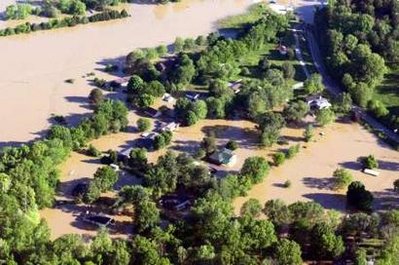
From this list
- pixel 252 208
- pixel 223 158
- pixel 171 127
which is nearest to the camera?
pixel 252 208

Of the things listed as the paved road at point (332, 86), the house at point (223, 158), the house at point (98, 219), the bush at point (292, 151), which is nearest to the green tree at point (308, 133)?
the bush at point (292, 151)

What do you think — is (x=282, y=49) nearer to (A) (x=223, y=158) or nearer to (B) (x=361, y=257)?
(A) (x=223, y=158)

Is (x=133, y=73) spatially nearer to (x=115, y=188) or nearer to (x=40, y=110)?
(x=40, y=110)

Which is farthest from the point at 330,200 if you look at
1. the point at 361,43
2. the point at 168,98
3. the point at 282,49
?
the point at 361,43

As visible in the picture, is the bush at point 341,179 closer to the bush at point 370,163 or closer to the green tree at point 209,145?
the bush at point 370,163

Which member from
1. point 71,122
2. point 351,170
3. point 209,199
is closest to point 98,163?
point 71,122

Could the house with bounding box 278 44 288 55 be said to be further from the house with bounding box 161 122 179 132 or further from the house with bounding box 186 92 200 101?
the house with bounding box 161 122 179 132

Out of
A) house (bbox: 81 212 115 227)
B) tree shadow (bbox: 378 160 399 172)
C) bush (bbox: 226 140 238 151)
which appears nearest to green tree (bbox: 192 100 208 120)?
bush (bbox: 226 140 238 151)
